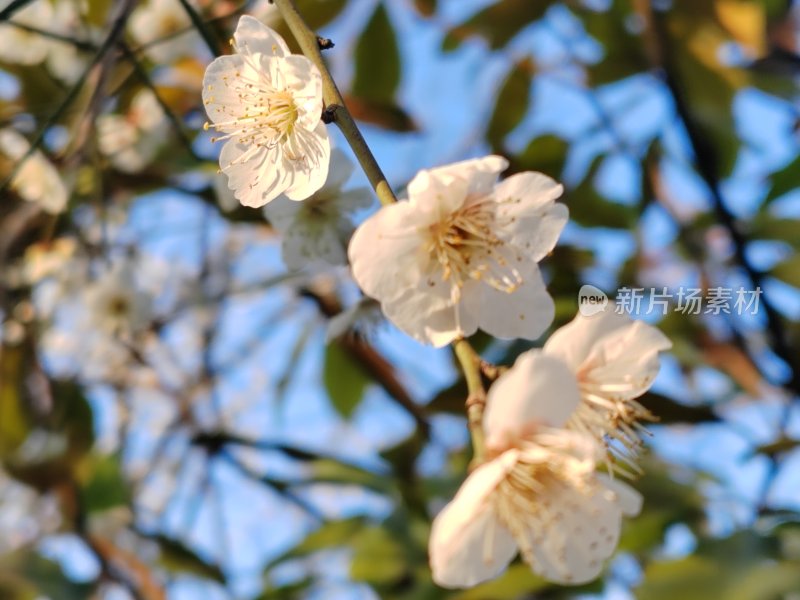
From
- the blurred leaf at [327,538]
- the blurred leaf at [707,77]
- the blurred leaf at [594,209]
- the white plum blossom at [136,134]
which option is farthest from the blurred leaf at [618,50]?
the blurred leaf at [327,538]

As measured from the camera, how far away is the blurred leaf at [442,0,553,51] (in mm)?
1517

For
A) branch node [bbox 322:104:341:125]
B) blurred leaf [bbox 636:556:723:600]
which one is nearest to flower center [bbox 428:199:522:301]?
branch node [bbox 322:104:341:125]

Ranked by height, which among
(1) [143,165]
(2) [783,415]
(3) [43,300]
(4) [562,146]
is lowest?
(2) [783,415]

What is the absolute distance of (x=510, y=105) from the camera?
1651mm

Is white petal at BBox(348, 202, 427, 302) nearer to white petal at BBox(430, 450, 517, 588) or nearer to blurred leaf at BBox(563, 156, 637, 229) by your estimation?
white petal at BBox(430, 450, 517, 588)

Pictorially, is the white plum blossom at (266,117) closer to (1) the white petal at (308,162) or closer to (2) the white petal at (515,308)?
(1) the white petal at (308,162)

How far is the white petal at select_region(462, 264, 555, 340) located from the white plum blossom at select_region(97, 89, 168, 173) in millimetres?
1095

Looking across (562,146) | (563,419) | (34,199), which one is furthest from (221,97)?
(562,146)

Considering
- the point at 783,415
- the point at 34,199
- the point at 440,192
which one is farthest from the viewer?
the point at 783,415

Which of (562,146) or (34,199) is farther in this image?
(562,146)

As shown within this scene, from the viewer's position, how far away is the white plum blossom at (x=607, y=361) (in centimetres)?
52

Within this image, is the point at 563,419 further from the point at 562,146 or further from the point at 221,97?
the point at 562,146

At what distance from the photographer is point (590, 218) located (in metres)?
1.56

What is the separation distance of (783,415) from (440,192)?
1092mm
